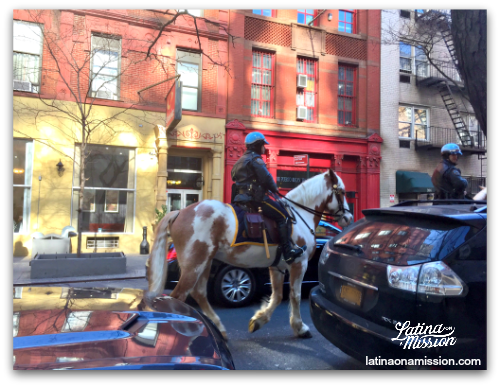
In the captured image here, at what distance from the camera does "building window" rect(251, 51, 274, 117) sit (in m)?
16.5

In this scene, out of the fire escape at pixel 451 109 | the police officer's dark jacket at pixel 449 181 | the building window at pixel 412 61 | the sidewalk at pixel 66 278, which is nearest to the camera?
the police officer's dark jacket at pixel 449 181

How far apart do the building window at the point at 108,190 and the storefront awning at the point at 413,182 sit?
13054 millimetres

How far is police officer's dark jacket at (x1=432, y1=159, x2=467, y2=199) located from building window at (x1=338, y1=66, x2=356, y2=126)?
38.3 ft

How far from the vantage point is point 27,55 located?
519 inches

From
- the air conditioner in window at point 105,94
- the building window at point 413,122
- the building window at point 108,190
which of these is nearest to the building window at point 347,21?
the building window at point 413,122

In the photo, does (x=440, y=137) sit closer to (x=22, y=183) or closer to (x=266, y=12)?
(x=266, y=12)

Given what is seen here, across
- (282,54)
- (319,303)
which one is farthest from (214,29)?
(319,303)

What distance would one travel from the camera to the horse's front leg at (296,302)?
4773mm

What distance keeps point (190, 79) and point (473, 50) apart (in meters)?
11.8

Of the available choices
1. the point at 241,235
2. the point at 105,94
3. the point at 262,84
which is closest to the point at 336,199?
the point at 241,235

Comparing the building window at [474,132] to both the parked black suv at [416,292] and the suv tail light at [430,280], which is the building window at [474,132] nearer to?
the parked black suv at [416,292]

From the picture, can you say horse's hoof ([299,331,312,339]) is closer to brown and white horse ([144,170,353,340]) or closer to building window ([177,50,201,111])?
brown and white horse ([144,170,353,340])

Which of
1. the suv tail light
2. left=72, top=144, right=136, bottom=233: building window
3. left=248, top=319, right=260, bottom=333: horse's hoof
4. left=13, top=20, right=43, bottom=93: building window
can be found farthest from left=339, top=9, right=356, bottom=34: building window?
the suv tail light
